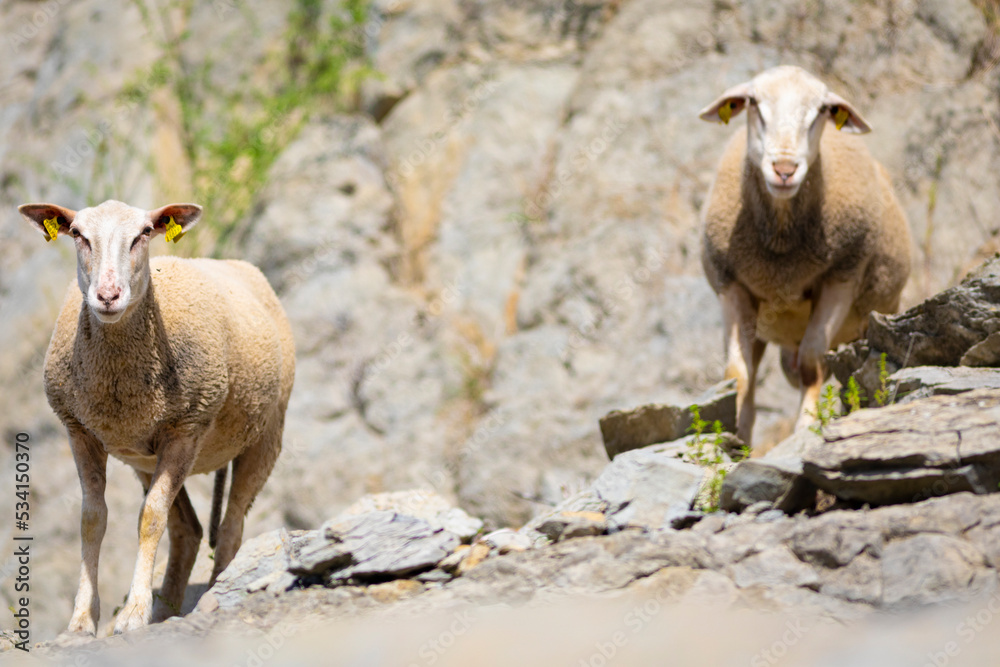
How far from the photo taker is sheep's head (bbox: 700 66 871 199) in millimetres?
5555

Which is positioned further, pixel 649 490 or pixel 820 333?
pixel 820 333

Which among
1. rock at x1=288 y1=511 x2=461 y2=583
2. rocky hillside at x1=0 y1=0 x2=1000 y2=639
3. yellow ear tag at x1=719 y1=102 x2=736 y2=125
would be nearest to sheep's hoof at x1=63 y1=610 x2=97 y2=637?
rock at x1=288 y1=511 x2=461 y2=583

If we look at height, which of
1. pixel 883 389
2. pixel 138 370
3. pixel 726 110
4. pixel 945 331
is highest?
pixel 726 110

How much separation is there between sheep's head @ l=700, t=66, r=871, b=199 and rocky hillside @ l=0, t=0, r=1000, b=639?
11.8ft

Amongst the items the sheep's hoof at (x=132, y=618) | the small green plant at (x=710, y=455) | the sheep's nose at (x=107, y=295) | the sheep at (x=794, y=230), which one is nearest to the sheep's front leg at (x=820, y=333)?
the sheep at (x=794, y=230)

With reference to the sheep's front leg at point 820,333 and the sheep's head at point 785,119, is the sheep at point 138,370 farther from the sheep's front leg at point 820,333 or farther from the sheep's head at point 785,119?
the sheep's front leg at point 820,333

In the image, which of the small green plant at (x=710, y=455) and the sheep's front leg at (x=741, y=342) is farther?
the sheep's front leg at (x=741, y=342)

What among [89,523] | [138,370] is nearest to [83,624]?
[89,523]

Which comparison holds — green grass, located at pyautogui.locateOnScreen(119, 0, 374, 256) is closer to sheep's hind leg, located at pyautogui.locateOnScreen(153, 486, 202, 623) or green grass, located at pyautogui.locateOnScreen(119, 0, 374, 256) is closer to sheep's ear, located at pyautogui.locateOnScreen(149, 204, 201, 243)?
sheep's hind leg, located at pyautogui.locateOnScreen(153, 486, 202, 623)

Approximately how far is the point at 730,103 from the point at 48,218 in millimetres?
4203

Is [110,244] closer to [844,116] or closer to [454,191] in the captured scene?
[844,116]

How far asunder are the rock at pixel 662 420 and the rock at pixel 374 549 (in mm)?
1870

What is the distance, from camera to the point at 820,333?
6.14 metres

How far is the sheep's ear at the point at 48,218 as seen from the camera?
4.71 m
